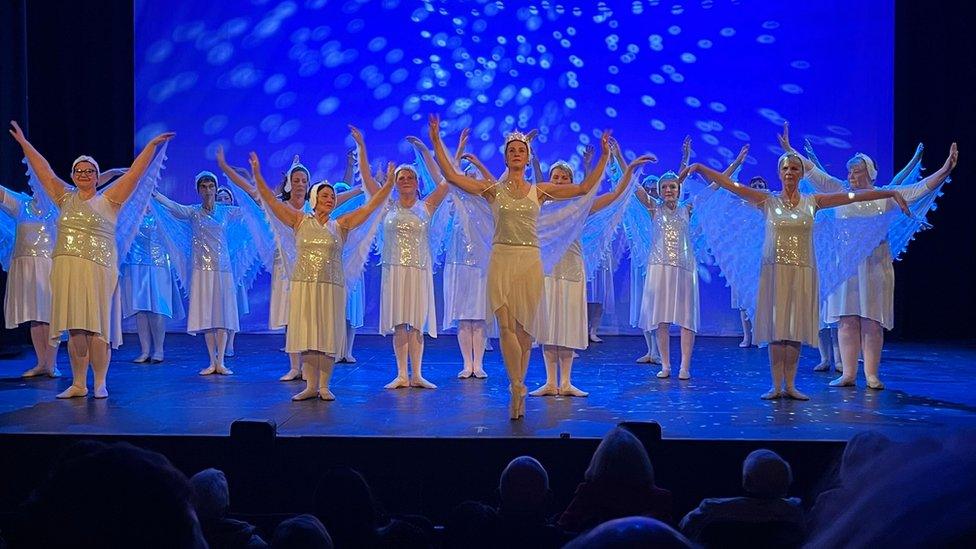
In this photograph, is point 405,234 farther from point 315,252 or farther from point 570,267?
point 570,267

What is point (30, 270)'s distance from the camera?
8391 millimetres

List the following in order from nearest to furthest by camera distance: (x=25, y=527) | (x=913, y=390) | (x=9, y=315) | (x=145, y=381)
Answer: (x=25, y=527)
(x=913, y=390)
(x=145, y=381)
(x=9, y=315)

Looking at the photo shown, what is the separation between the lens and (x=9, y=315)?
329 inches

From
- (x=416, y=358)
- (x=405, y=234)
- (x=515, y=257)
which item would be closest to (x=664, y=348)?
(x=416, y=358)

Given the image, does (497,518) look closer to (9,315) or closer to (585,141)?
(9,315)

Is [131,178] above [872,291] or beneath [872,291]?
above

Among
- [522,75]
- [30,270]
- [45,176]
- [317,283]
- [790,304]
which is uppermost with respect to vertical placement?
[522,75]

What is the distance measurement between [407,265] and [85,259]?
8.11ft

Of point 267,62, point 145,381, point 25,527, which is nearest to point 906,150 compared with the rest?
point 267,62

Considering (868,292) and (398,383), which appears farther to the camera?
(868,292)

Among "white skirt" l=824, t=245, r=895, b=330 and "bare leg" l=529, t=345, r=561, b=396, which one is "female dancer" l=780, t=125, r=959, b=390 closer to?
"white skirt" l=824, t=245, r=895, b=330

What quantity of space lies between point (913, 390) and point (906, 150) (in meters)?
5.13

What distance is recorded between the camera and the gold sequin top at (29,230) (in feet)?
27.6

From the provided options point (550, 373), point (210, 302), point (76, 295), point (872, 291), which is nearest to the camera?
point (76, 295)
